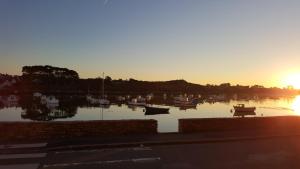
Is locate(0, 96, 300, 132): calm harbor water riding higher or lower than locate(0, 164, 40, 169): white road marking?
higher

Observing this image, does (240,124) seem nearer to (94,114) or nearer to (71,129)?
(71,129)

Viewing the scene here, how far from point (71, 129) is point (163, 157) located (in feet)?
18.0

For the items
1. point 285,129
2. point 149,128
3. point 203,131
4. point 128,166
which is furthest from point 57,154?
point 285,129

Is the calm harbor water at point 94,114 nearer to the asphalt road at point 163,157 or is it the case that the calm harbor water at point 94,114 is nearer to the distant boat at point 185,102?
the distant boat at point 185,102

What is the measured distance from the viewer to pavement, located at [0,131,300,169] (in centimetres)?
1377

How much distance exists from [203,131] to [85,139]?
5828 mm

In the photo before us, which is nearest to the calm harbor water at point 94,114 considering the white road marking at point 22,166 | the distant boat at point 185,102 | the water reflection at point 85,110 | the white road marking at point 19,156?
the water reflection at point 85,110

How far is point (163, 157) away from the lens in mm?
14992

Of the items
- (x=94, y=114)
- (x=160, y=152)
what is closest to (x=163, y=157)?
(x=160, y=152)

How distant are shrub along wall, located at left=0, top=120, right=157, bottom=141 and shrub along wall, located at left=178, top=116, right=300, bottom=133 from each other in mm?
1772

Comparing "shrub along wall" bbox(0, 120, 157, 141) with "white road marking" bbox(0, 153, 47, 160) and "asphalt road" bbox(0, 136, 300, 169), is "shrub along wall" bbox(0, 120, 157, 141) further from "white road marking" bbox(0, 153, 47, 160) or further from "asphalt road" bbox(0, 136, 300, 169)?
"white road marking" bbox(0, 153, 47, 160)

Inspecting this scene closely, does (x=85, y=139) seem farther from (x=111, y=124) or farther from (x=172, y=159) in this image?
(x=172, y=159)

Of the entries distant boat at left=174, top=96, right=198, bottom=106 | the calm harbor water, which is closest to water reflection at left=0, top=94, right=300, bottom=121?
the calm harbor water

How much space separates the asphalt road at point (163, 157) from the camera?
535 inches
